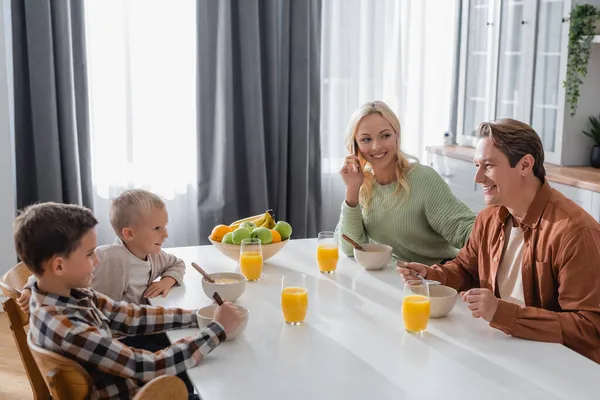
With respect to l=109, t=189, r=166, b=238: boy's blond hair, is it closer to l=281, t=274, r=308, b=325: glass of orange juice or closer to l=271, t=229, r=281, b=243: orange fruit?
l=271, t=229, r=281, b=243: orange fruit

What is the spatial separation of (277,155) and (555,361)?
2919 millimetres

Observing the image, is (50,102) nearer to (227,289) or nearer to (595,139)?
(227,289)

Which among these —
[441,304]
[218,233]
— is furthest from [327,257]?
[441,304]

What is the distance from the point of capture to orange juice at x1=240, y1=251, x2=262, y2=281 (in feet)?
6.93

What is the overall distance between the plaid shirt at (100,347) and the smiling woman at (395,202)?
1135 mm

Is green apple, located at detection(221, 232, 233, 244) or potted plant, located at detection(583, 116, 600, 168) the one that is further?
potted plant, located at detection(583, 116, 600, 168)

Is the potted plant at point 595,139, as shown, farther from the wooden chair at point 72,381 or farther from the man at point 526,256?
the wooden chair at point 72,381

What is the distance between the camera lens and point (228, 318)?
5.27 ft

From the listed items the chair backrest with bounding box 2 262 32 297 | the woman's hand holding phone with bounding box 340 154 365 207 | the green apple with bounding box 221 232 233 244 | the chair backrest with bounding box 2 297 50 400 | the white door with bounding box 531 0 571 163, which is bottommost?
the chair backrest with bounding box 2 297 50 400

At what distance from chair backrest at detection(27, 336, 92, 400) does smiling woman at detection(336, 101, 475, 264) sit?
4.24 feet

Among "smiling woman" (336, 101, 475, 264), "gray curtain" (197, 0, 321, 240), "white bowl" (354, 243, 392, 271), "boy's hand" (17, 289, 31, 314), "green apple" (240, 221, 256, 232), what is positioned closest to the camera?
"boy's hand" (17, 289, 31, 314)

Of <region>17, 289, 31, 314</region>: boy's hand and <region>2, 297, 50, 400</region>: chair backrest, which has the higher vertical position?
<region>17, 289, 31, 314</region>: boy's hand

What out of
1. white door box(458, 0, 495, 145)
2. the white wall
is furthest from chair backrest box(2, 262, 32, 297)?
white door box(458, 0, 495, 145)

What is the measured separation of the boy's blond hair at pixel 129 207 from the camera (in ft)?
6.65
